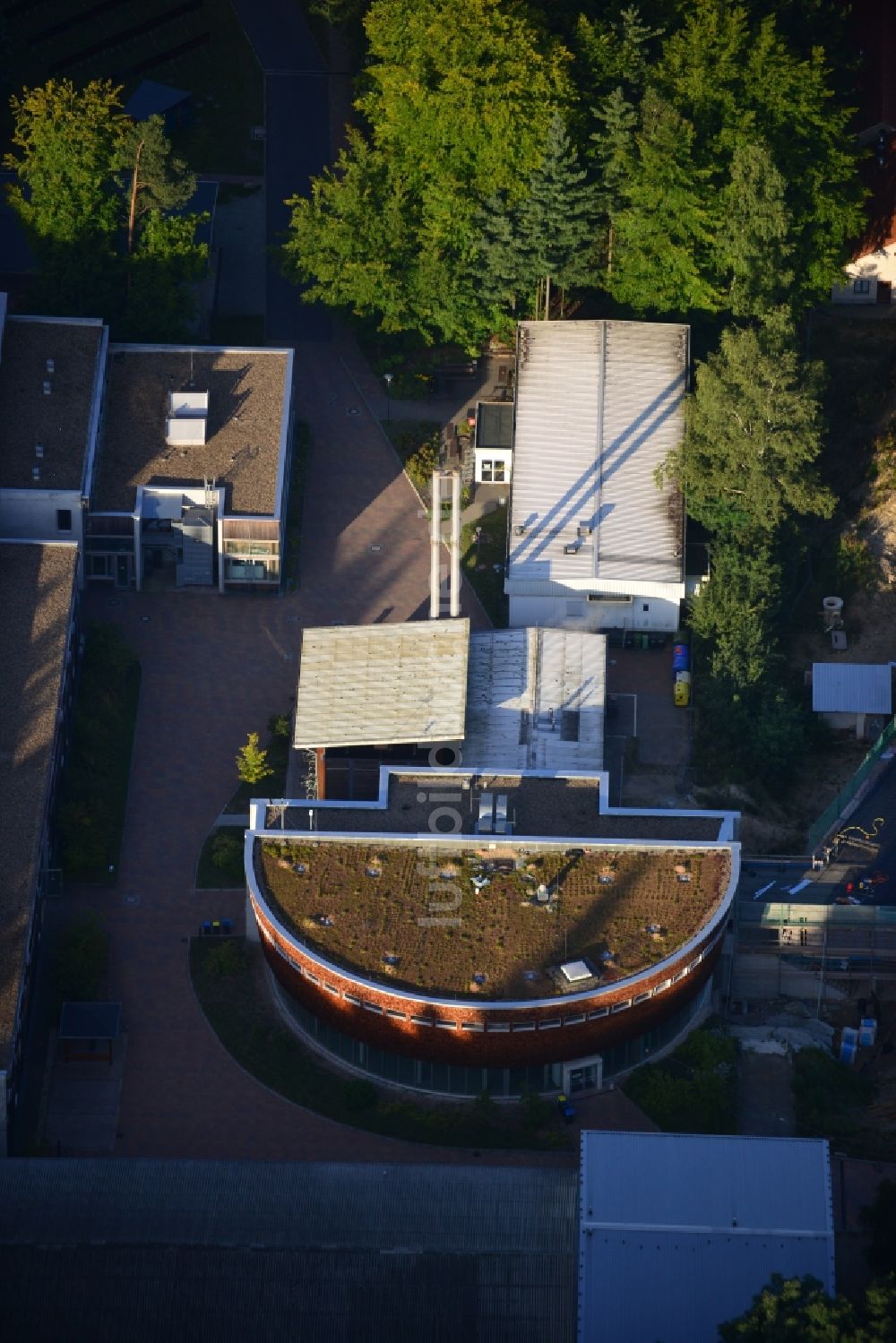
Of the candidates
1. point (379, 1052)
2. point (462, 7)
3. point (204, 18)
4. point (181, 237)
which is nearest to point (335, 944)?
point (379, 1052)

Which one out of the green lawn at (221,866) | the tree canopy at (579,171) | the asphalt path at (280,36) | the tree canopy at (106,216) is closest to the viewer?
the green lawn at (221,866)

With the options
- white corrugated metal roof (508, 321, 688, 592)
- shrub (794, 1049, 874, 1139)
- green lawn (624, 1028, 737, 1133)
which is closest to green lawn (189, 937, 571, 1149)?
green lawn (624, 1028, 737, 1133)

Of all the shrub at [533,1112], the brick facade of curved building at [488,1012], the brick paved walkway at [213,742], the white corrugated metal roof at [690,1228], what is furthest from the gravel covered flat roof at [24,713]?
the white corrugated metal roof at [690,1228]

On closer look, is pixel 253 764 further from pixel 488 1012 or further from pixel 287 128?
pixel 287 128

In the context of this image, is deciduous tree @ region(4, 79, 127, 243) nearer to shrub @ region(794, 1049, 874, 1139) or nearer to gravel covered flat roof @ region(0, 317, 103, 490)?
gravel covered flat roof @ region(0, 317, 103, 490)

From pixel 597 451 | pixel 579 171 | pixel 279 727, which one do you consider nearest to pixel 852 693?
pixel 597 451

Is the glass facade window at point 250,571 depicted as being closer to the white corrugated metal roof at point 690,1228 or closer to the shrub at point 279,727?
the shrub at point 279,727
